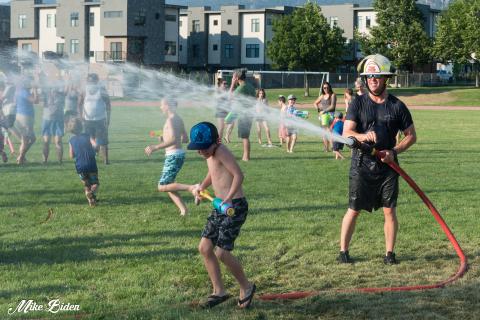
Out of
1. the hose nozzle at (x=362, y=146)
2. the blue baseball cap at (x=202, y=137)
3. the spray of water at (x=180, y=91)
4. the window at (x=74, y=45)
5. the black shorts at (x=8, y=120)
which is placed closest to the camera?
the blue baseball cap at (x=202, y=137)

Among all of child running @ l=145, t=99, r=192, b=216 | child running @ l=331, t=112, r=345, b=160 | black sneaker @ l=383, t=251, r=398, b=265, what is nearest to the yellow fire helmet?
black sneaker @ l=383, t=251, r=398, b=265

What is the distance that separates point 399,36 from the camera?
243 ft

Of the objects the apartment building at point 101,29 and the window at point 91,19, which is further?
the window at point 91,19

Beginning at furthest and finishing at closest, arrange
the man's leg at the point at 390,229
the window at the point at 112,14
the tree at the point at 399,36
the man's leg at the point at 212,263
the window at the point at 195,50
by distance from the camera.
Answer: the window at the point at 195,50, the window at the point at 112,14, the tree at the point at 399,36, the man's leg at the point at 390,229, the man's leg at the point at 212,263

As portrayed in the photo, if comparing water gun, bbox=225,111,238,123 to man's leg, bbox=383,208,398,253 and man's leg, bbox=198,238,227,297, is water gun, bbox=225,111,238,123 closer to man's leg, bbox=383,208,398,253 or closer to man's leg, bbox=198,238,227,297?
man's leg, bbox=383,208,398,253

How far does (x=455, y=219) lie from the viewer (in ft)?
32.8

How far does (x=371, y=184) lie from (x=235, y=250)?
1643mm

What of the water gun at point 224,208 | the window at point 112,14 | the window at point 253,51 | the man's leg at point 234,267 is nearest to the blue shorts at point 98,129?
the man's leg at point 234,267

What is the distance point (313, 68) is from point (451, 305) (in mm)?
68835

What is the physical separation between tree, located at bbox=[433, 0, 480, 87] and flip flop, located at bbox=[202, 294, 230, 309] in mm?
67080

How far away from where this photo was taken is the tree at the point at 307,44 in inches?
2869

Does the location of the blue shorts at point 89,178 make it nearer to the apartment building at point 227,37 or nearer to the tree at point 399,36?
the tree at point 399,36

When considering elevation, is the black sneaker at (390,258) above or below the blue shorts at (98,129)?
below

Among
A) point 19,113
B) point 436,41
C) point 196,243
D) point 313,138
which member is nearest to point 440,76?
point 436,41
